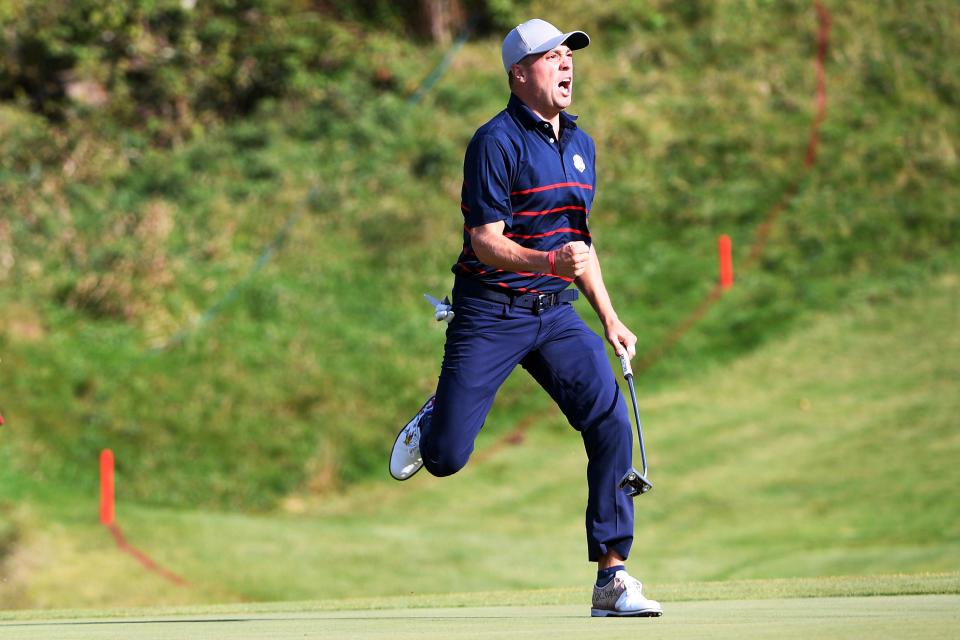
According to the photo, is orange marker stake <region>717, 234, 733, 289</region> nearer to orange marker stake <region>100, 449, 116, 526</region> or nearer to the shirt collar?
orange marker stake <region>100, 449, 116, 526</region>

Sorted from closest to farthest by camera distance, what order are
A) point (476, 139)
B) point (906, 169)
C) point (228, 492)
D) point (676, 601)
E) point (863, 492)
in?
point (476, 139), point (676, 601), point (863, 492), point (228, 492), point (906, 169)

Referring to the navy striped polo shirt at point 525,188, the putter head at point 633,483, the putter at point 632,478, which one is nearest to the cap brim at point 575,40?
the navy striped polo shirt at point 525,188

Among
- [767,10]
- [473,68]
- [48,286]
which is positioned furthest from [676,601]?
[767,10]

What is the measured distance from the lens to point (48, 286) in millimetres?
19156

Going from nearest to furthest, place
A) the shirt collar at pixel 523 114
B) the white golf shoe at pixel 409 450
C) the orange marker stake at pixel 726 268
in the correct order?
the shirt collar at pixel 523 114, the white golf shoe at pixel 409 450, the orange marker stake at pixel 726 268

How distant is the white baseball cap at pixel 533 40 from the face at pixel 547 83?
0.12ft

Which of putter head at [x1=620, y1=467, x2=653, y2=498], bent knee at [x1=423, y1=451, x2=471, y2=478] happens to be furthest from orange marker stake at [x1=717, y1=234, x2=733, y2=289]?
putter head at [x1=620, y1=467, x2=653, y2=498]

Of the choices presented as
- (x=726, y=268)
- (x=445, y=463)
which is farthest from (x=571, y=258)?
(x=726, y=268)

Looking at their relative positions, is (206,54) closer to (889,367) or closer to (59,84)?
(59,84)

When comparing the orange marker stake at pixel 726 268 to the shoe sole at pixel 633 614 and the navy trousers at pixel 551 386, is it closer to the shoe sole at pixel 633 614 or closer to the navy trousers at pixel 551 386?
the navy trousers at pixel 551 386

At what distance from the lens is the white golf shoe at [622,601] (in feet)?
20.3

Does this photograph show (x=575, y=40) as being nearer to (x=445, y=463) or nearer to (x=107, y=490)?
(x=445, y=463)

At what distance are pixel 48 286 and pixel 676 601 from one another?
13450 millimetres

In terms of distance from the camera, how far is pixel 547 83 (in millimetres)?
6523
